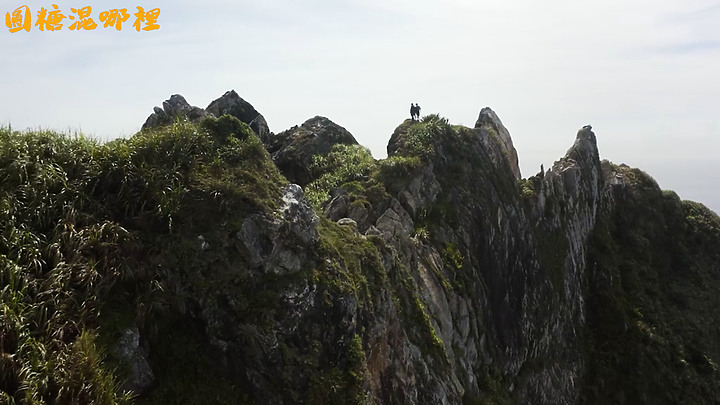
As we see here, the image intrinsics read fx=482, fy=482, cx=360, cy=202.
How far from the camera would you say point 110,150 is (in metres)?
13.9

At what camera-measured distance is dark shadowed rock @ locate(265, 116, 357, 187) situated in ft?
104

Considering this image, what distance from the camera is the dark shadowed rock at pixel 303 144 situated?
104ft

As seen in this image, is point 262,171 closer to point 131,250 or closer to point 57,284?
point 131,250

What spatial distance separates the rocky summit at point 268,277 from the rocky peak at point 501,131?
463 centimetres

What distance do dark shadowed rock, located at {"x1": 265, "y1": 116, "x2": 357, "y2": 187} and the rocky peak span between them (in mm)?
10250

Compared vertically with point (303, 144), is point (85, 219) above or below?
below

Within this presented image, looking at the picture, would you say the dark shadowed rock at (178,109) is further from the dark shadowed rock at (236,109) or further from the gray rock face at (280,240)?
the gray rock face at (280,240)

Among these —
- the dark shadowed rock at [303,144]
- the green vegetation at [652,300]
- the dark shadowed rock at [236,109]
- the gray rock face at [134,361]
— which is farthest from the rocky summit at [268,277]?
the dark shadowed rock at [236,109]

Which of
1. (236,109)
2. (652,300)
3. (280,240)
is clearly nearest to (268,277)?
(280,240)

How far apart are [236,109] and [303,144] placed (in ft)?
23.4

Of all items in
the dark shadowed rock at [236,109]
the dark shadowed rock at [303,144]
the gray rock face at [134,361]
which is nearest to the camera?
the gray rock face at [134,361]

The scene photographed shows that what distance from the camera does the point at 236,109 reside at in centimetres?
3638

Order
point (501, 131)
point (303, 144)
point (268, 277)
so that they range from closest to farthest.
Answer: point (268, 277) < point (303, 144) < point (501, 131)

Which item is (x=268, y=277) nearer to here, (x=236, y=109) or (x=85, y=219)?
(x=85, y=219)
